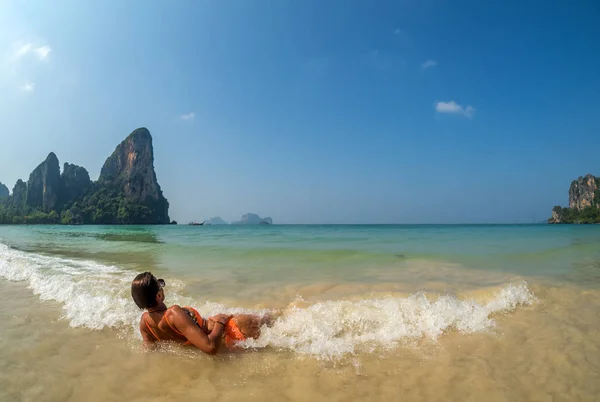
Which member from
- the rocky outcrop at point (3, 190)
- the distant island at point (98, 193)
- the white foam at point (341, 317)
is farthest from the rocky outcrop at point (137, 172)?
the white foam at point (341, 317)

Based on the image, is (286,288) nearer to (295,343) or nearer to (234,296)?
(234,296)

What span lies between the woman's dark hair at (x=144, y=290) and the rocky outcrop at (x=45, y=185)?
14666 centimetres

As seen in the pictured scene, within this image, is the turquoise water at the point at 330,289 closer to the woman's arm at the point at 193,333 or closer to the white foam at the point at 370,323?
Answer: the white foam at the point at 370,323

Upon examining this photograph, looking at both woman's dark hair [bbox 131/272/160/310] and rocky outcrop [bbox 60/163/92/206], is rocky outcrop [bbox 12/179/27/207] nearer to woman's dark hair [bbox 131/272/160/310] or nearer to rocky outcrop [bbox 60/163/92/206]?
rocky outcrop [bbox 60/163/92/206]

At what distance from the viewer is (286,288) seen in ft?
24.0

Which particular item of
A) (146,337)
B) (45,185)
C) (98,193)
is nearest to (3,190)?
(45,185)

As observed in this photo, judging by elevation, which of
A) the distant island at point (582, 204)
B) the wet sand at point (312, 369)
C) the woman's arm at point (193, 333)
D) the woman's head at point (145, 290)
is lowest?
the wet sand at point (312, 369)

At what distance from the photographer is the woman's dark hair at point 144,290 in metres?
3.76

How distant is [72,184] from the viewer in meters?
126

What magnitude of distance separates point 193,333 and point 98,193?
145 meters

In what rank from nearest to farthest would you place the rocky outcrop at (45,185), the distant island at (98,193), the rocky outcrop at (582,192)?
the rocky outcrop at (582,192) → the distant island at (98,193) → the rocky outcrop at (45,185)

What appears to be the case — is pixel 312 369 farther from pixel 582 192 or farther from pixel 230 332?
pixel 582 192

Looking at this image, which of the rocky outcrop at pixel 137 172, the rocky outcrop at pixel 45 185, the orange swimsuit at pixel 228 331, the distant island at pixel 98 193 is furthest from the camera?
the rocky outcrop at pixel 137 172

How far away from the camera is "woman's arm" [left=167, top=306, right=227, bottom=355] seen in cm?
371
